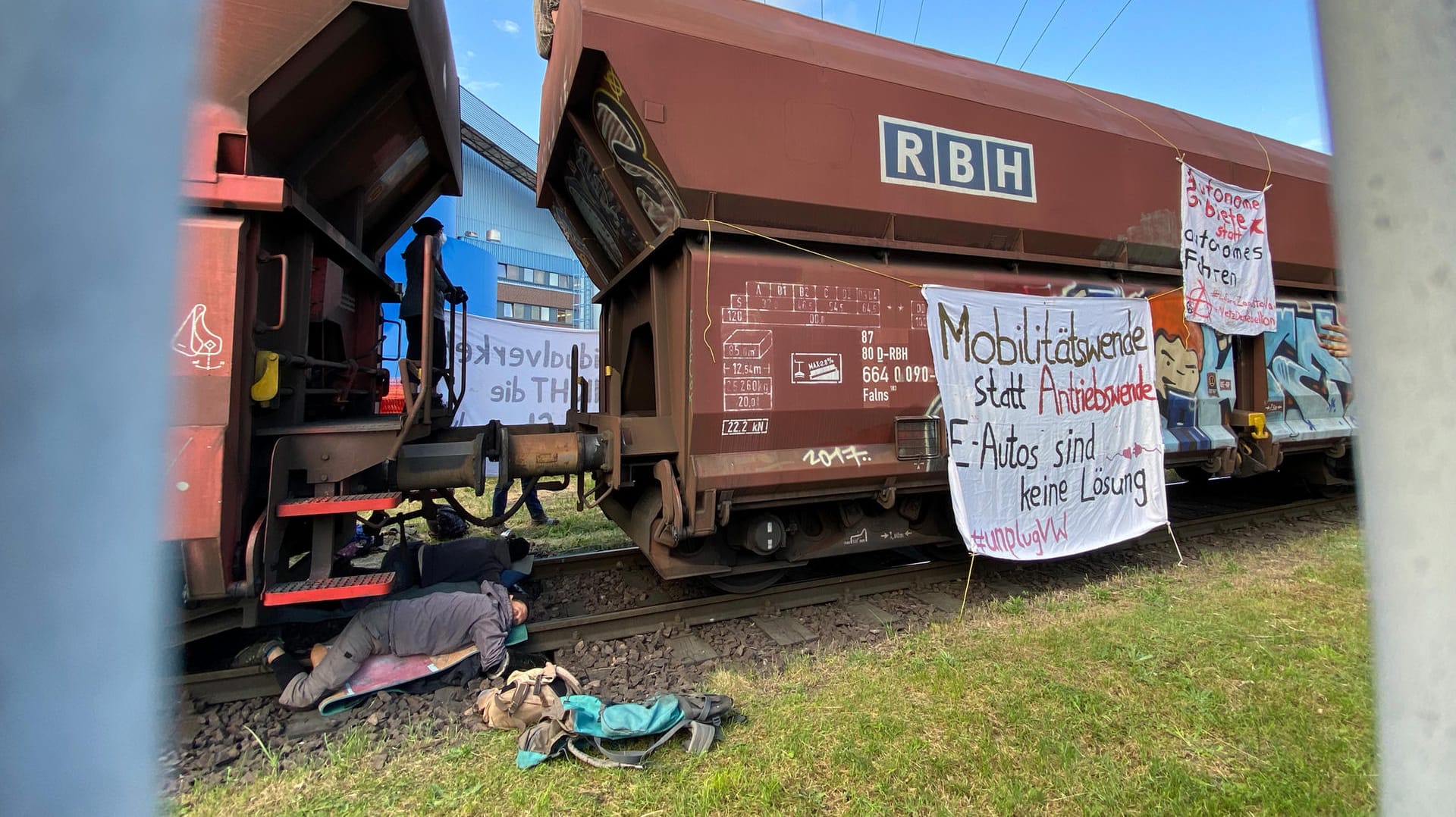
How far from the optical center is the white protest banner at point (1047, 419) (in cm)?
436

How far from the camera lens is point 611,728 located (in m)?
2.80

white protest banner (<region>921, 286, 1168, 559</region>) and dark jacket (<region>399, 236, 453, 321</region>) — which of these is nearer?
white protest banner (<region>921, 286, 1168, 559</region>)

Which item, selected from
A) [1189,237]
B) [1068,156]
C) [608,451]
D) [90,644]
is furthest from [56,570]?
[1189,237]

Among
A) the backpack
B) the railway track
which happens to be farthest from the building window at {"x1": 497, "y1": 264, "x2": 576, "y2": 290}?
the backpack

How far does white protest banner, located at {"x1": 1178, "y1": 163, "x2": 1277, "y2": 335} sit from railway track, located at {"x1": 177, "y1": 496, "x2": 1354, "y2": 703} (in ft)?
7.28

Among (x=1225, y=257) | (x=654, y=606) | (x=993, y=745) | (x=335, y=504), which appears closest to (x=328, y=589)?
(x=335, y=504)

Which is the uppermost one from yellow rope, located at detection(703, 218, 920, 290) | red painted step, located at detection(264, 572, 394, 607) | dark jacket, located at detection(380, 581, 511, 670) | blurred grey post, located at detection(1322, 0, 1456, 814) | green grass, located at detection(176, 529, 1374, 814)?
yellow rope, located at detection(703, 218, 920, 290)

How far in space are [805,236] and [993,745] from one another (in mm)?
3050

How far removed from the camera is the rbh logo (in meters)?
4.18

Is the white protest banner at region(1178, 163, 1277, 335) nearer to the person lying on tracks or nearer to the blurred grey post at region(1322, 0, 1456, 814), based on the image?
the blurred grey post at region(1322, 0, 1456, 814)

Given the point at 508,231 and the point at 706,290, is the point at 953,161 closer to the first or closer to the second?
the point at 706,290

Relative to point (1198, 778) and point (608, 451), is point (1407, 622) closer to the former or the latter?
point (1198, 778)

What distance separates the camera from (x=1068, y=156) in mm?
4801

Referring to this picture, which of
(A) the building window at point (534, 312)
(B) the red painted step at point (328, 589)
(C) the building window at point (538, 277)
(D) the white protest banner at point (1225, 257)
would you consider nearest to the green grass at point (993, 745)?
(B) the red painted step at point (328, 589)
